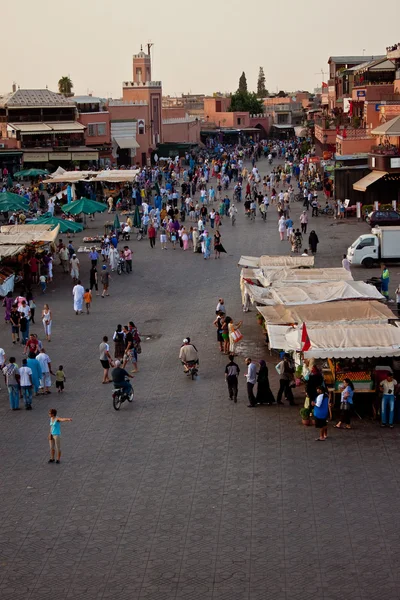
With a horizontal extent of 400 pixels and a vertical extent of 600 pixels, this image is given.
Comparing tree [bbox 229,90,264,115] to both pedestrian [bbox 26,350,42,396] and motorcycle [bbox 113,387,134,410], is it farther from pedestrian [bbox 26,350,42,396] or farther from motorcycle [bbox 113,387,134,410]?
motorcycle [bbox 113,387,134,410]

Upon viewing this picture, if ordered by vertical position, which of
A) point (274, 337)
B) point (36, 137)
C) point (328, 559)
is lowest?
point (328, 559)

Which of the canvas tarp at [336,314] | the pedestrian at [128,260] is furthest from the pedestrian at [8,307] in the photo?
the pedestrian at [128,260]

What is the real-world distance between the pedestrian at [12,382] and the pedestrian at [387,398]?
21.6 ft

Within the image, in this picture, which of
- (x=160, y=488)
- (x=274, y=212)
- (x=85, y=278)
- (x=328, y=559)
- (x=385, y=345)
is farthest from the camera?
(x=274, y=212)

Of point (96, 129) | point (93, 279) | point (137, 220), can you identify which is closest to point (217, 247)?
point (93, 279)

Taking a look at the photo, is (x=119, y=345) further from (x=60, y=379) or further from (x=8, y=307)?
(x=8, y=307)

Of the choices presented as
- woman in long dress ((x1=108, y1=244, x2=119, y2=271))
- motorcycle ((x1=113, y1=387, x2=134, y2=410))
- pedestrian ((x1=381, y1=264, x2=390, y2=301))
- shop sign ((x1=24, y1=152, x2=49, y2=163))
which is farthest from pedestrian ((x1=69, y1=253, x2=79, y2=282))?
shop sign ((x1=24, y1=152, x2=49, y2=163))

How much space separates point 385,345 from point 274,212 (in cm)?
3286

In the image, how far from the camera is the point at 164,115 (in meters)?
101

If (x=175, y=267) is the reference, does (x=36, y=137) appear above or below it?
above

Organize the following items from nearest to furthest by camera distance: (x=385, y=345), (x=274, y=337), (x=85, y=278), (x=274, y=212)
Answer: (x=385, y=345) → (x=274, y=337) → (x=85, y=278) → (x=274, y=212)

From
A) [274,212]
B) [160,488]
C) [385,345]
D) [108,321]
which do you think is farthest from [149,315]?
[274,212]

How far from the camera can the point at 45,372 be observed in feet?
65.8

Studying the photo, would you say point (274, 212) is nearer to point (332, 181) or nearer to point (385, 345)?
point (332, 181)
